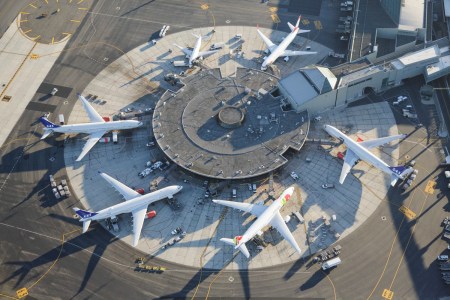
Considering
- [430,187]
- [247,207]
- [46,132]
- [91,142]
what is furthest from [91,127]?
[430,187]

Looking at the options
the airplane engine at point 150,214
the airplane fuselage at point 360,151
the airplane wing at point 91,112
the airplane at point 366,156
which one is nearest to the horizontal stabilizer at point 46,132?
the airplane wing at point 91,112

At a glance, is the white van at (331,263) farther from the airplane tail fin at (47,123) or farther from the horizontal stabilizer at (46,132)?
the horizontal stabilizer at (46,132)

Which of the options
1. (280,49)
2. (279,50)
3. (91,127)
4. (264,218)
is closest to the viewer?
(264,218)

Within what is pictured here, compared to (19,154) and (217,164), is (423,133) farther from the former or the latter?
(19,154)

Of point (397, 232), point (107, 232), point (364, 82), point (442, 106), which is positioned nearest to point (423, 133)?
point (442, 106)

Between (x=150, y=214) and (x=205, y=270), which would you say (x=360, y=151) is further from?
(x=150, y=214)

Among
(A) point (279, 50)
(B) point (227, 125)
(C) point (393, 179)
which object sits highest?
(A) point (279, 50)

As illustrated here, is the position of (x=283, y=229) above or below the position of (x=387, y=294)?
above

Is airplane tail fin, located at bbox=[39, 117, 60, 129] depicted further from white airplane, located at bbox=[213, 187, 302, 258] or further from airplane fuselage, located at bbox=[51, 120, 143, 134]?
white airplane, located at bbox=[213, 187, 302, 258]
